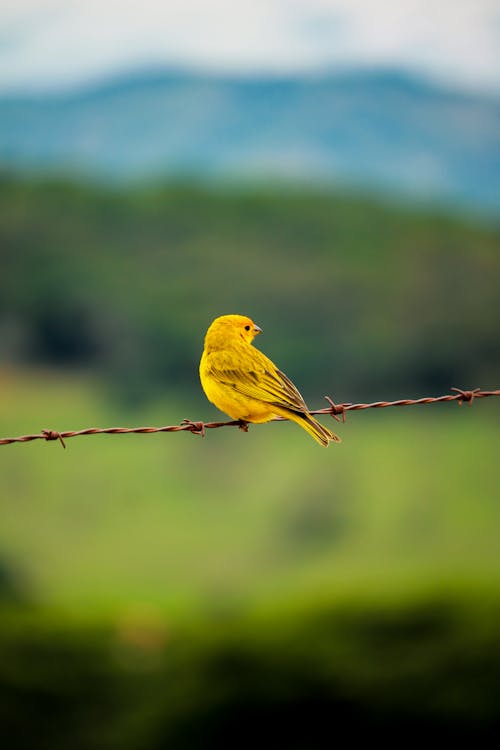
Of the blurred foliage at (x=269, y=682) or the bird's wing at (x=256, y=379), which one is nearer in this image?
the bird's wing at (x=256, y=379)

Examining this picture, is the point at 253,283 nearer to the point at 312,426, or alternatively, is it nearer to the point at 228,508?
the point at 228,508

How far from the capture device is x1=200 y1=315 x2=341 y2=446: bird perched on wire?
7.10m

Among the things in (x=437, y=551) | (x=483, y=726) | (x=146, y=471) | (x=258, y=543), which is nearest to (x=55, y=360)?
(x=146, y=471)

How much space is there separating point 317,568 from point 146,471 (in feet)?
45.2

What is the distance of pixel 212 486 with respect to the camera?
7150 centimetres

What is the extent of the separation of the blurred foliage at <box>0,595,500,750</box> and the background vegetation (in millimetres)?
179

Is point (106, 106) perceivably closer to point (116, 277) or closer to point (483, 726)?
point (116, 277)

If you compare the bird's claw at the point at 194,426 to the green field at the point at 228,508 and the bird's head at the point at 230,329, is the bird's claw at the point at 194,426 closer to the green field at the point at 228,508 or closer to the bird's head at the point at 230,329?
the bird's head at the point at 230,329

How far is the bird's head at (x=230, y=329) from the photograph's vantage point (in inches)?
314

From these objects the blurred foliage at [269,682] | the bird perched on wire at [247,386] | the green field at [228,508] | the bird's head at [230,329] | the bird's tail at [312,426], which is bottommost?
the bird's tail at [312,426]

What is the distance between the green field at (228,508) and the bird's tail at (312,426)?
177 feet

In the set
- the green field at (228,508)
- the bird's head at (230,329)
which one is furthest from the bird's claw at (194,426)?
the green field at (228,508)

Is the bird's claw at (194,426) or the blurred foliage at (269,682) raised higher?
the blurred foliage at (269,682)

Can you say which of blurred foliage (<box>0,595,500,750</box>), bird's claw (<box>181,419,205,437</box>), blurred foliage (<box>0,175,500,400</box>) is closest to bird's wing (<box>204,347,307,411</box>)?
bird's claw (<box>181,419,205,437</box>)
